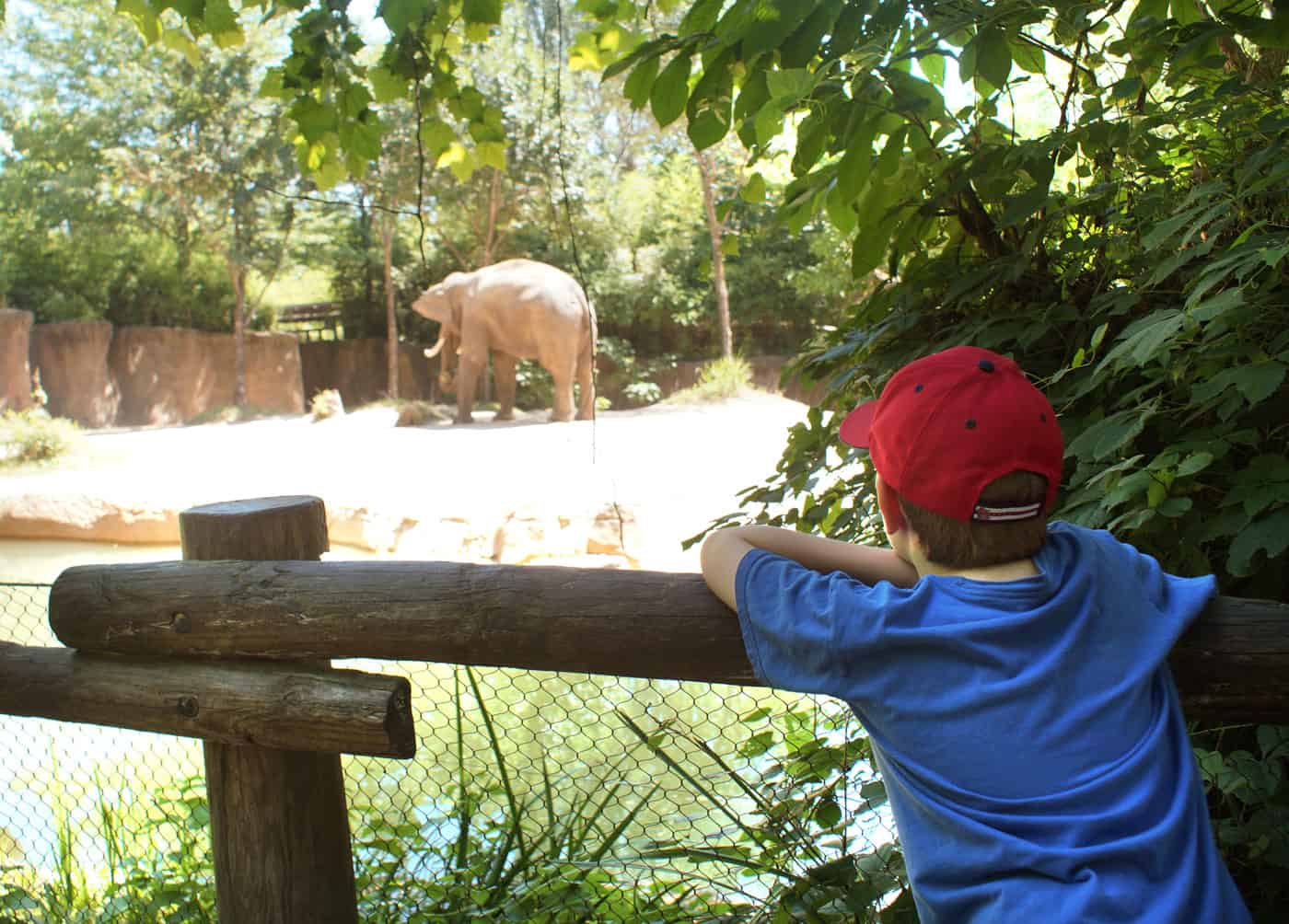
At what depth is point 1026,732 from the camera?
116 centimetres

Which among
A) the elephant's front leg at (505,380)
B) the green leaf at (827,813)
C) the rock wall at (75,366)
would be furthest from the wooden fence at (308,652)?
the rock wall at (75,366)

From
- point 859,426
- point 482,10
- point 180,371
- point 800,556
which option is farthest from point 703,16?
point 180,371

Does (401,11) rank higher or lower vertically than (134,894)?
higher

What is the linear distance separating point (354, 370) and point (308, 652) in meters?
21.4

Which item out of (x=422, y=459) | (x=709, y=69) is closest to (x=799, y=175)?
(x=709, y=69)

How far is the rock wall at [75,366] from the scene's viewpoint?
63.0 ft

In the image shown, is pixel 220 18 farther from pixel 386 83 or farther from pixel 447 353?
pixel 447 353

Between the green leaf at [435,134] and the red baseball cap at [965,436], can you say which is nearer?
the red baseball cap at [965,436]

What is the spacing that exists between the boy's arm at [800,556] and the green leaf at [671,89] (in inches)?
43.2

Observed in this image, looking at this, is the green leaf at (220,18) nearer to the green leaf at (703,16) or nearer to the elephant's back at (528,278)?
the green leaf at (703,16)

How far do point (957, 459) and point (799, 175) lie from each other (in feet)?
3.89

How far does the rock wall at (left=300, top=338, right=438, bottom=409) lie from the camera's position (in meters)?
22.2

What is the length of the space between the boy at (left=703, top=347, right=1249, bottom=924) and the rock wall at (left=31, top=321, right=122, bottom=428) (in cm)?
2077

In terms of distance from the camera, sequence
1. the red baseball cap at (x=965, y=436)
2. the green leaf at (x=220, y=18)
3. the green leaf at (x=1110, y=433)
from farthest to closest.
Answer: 1. the green leaf at (x=220, y=18)
2. the green leaf at (x=1110, y=433)
3. the red baseball cap at (x=965, y=436)
